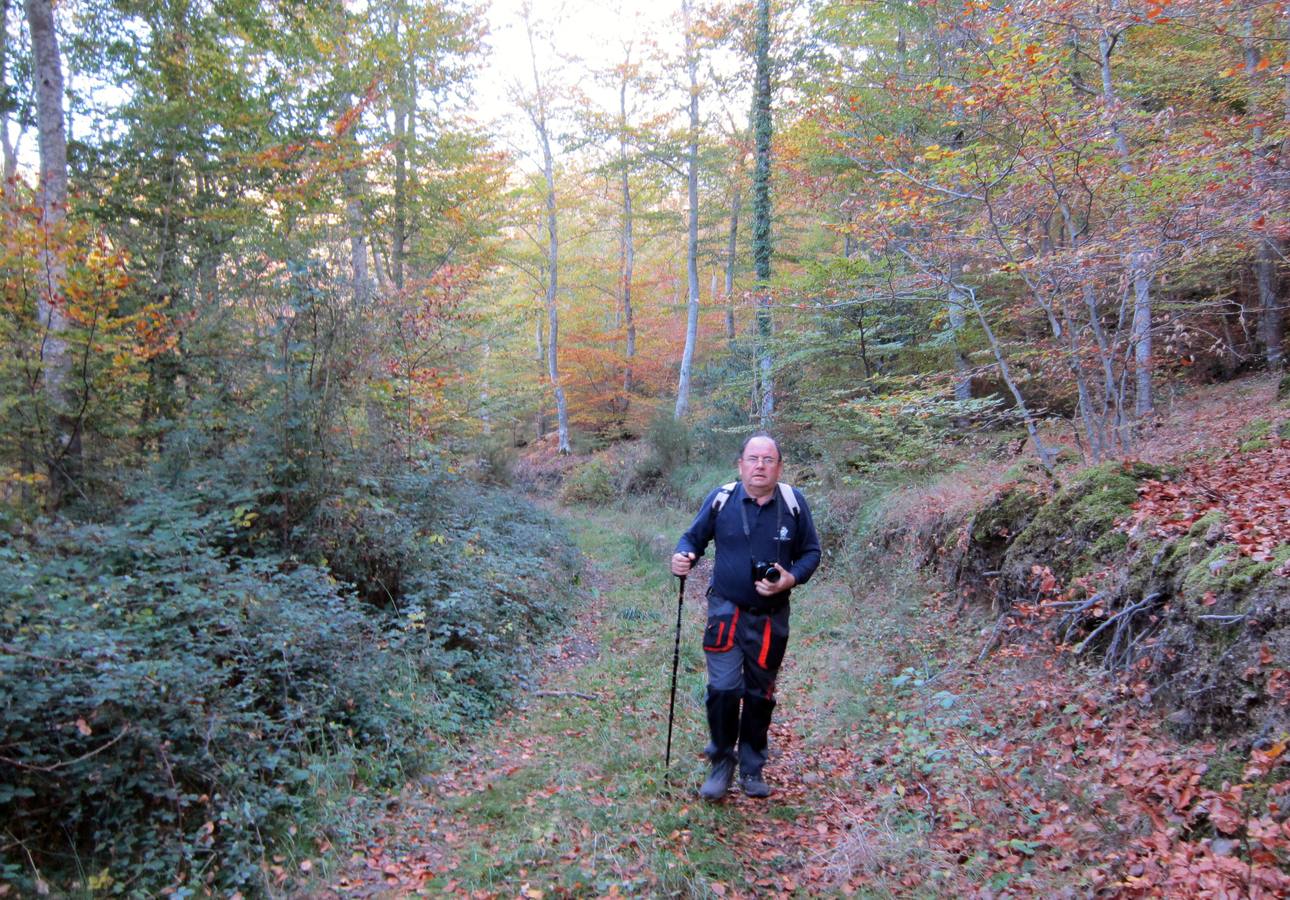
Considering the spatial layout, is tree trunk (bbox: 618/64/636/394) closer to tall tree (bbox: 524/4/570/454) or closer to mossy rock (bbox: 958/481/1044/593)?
tall tree (bbox: 524/4/570/454)

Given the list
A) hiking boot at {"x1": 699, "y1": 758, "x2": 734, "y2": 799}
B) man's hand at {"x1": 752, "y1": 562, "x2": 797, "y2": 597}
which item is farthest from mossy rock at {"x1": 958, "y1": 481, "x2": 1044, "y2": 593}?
hiking boot at {"x1": 699, "y1": 758, "x2": 734, "y2": 799}

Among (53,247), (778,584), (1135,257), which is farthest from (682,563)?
(53,247)

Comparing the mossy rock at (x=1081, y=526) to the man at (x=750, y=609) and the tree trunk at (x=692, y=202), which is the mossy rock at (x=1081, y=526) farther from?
the tree trunk at (x=692, y=202)

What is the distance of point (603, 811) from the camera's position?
3.74 m

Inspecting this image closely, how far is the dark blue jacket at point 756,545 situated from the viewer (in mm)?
3928

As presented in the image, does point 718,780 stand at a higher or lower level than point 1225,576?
lower

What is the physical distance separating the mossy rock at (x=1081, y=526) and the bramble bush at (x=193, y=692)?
4.41 meters

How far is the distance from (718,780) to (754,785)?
210 millimetres

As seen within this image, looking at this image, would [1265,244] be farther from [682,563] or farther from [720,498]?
[682,563]

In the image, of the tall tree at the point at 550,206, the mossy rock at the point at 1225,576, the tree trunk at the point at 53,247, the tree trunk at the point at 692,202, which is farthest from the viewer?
the tall tree at the point at 550,206

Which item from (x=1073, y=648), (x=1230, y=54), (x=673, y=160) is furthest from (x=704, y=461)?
(x=1073, y=648)

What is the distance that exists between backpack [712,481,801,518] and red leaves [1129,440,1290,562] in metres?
2.30

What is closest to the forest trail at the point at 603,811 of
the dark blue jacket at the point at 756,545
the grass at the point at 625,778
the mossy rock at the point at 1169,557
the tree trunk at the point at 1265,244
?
the grass at the point at 625,778

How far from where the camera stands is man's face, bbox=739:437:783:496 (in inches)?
156
